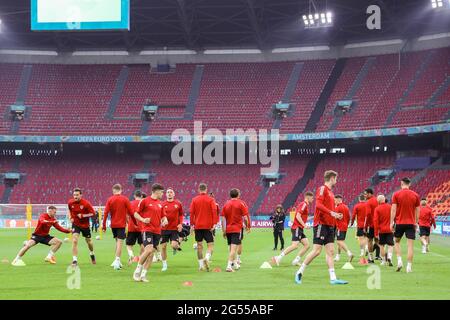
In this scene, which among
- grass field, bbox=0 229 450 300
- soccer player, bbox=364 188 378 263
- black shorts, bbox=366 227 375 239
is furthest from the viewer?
black shorts, bbox=366 227 375 239

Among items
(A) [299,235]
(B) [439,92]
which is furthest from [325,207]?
(B) [439,92]

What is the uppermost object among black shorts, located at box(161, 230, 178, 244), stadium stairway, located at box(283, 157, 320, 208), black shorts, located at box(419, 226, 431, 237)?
stadium stairway, located at box(283, 157, 320, 208)

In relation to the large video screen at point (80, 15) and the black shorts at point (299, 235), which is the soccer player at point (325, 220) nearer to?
the black shorts at point (299, 235)

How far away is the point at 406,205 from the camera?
19438mm

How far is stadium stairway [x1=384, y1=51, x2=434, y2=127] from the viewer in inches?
2490

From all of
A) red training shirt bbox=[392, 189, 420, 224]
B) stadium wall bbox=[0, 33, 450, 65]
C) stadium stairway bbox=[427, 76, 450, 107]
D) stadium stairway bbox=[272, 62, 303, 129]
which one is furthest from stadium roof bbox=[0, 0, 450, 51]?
red training shirt bbox=[392, 189, 420, 224]

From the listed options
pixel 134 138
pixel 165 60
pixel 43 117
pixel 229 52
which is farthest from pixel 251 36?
pixel 43 117

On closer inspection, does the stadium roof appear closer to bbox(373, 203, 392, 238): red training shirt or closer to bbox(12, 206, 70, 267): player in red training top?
bbox(12, 206, 70, 267): player in red training top

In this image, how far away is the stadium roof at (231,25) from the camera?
60.9 m

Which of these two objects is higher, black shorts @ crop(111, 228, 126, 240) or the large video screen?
the large video screen

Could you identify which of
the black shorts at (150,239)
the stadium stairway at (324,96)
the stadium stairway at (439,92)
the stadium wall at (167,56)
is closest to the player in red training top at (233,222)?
the black shorts at (150,239)

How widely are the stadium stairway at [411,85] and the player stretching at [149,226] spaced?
47.7 meters

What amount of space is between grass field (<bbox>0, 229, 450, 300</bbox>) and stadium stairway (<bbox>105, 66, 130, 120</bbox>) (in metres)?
45.4

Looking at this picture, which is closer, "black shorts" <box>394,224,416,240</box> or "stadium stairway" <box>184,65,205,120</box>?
"black shorts" <box>394,224,416,240</box>
